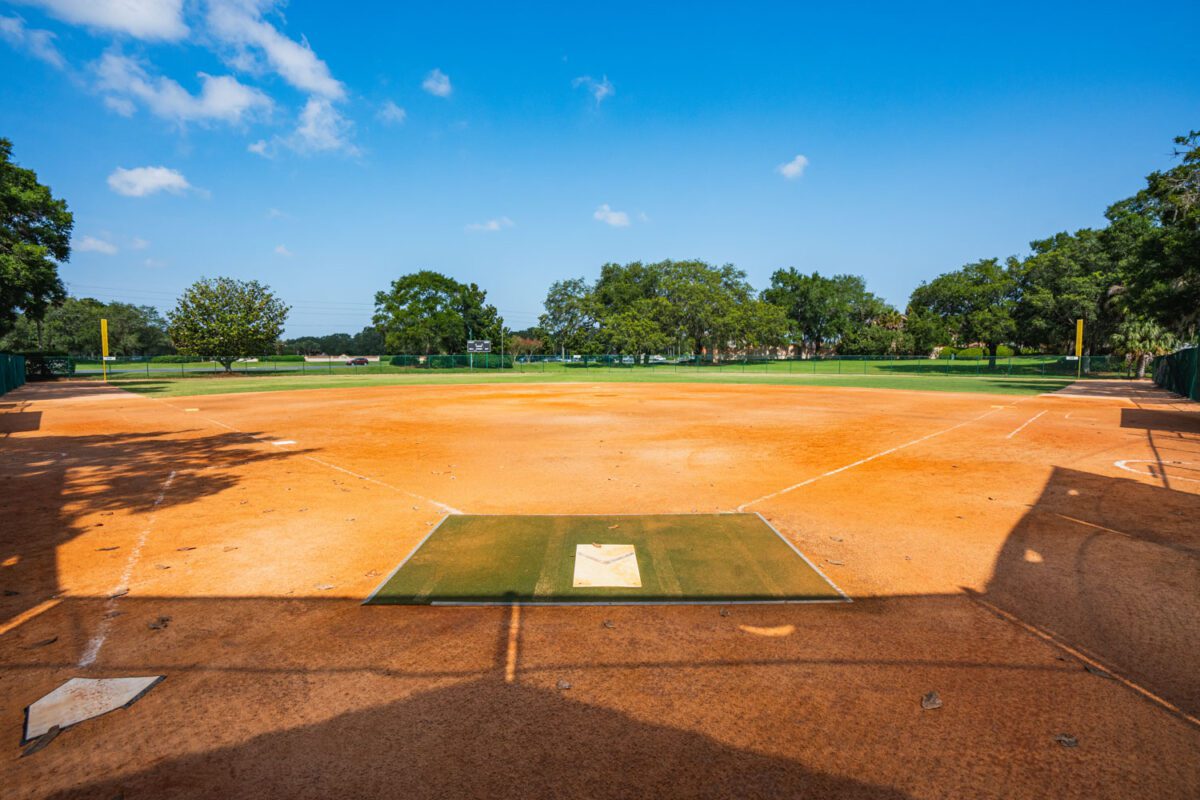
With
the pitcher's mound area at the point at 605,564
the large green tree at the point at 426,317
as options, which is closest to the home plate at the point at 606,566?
the pitcher's mound area at the point at 605,564

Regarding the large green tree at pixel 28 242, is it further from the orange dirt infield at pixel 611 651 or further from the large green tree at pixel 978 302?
the large green tree at pixel 978 302

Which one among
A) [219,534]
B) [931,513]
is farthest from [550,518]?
[931,513]

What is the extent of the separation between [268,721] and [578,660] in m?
1.88

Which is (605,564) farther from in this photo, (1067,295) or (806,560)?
(1067,295)

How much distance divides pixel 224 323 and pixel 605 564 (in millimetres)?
56539

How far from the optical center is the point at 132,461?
11070mm

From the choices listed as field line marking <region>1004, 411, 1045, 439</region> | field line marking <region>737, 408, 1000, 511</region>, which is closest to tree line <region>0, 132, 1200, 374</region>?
field line marking <region>1004, 411, 1045, 439</region>

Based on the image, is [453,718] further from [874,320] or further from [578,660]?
[874,320]

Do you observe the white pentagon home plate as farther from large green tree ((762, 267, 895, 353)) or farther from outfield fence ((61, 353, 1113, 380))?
large green tree ((762, 267, 895, 353))

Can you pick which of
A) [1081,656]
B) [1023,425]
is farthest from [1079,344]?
[1081,656]

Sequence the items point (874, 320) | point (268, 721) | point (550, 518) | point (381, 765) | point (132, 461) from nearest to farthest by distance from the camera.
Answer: point (381, 765) < point (268, 721) < point (550, 518) < point (132, 461) < point (874, 320)

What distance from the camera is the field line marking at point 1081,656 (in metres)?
3.26

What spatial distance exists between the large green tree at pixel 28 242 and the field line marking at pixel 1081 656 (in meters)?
39.3

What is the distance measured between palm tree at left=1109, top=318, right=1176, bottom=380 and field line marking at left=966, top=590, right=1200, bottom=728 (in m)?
54.7
